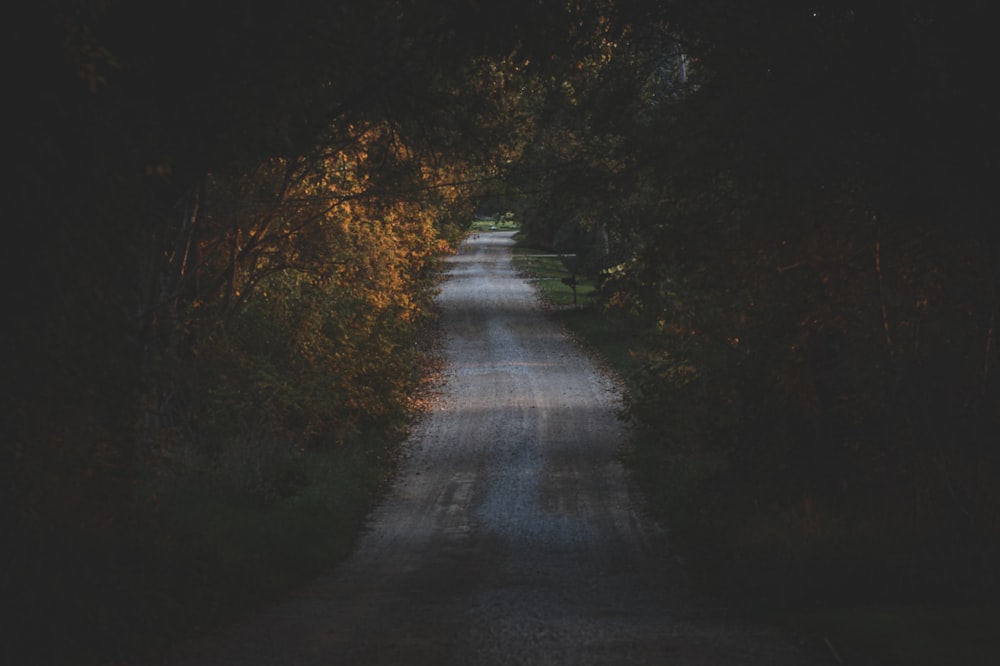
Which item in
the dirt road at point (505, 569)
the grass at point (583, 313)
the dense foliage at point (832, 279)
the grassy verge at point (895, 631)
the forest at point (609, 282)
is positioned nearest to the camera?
the grassy verge at point (895, 631)

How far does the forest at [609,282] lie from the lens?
10.2m

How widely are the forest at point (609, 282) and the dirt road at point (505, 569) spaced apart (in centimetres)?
86

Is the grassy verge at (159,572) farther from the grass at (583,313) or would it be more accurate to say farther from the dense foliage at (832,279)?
the grass at (583,313)

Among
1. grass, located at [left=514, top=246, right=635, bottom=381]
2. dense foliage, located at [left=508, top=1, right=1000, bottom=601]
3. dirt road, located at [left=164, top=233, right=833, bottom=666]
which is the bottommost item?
grass, located at [left=514, top=246, right=635, bottom=381]

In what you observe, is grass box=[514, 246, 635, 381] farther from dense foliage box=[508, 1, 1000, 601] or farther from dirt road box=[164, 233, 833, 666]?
dense foliage box=[508, 1, 1000, 601]

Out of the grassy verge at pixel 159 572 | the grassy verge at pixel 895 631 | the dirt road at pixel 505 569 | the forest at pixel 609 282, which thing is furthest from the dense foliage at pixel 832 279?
the grassy verge at pixel 159 572

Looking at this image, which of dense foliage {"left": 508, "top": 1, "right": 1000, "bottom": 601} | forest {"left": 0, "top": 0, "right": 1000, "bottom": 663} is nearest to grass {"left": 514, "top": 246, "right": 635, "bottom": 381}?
forest {"left": 0, "top": 0, "right": 1000, "bottom": 663}

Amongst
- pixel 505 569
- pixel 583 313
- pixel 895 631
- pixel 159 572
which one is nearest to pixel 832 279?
pixel 895 631

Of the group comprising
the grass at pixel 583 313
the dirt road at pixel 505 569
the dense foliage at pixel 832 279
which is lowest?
the grass at pixel 583 313

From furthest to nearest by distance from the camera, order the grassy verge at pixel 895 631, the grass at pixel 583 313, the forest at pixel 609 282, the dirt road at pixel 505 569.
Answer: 1. the grass at pixel 583 313
2. the dirt road at pixel 505 569
3. the forest at pixel 609 282
4. the grassy verge at pixel 895 631

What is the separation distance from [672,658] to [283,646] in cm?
311

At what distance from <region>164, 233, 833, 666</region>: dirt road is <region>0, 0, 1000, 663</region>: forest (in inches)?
33.7

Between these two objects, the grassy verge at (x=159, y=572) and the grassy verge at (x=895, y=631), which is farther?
the grassy verge at (x=159, y=572)

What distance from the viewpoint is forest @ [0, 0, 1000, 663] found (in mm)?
10203
